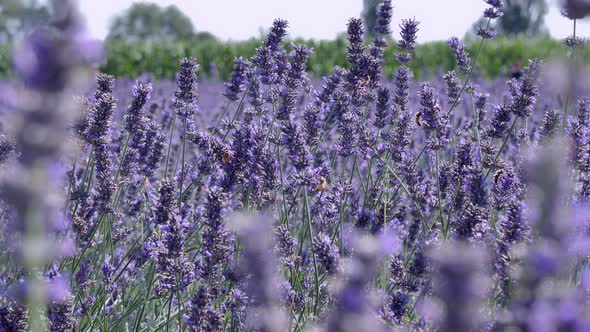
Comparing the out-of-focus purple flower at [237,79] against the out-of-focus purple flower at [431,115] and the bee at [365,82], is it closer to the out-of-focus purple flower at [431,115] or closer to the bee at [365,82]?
the bee at [365,82]

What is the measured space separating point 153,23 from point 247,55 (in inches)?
1843

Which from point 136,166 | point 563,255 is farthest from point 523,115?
point 563,255

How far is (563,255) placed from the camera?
3.16 feet

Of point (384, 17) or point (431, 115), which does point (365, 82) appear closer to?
point (384, 17)

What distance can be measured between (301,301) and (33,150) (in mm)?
1352

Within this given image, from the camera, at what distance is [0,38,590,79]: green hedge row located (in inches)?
747

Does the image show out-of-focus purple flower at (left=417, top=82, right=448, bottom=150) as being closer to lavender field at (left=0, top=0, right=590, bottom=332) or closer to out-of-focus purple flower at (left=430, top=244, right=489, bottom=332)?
lavender field at (left=0, top=0, right=590, bottom=332)

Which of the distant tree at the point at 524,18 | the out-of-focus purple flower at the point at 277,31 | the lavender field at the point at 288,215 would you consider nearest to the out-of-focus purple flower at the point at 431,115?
the lavender field at the point at 288,215

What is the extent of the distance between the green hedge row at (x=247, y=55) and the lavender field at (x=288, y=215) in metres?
14.5

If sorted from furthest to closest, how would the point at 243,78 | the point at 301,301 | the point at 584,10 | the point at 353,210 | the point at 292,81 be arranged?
the point at 243,78
the point at 292,81
the point at 353,210
the point at 301,301
the point at 584,10

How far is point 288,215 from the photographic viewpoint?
114 inches

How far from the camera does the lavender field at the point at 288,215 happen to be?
960 mm

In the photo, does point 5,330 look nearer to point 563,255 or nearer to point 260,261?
point 260,261

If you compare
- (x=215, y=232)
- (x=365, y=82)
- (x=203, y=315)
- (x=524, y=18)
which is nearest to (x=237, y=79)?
(x=365, y=82)
